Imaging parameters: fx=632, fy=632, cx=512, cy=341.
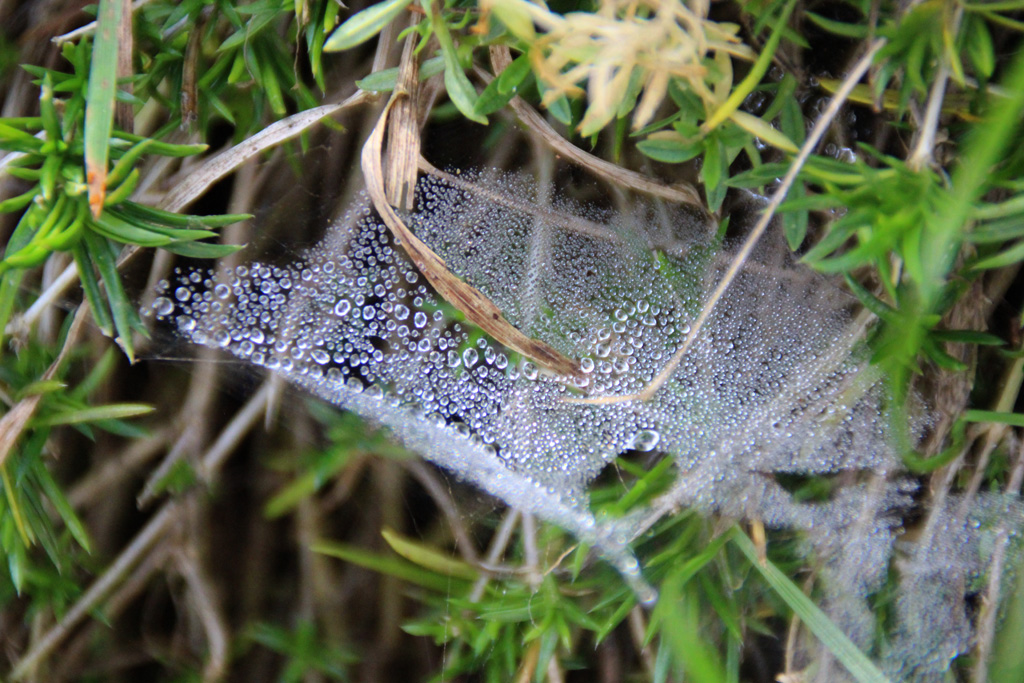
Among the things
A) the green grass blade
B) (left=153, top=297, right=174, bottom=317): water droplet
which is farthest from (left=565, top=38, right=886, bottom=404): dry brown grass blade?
(left=153, top=297, right=174, bottom=317): water droplet

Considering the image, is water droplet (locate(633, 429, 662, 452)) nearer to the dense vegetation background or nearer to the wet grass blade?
the dense vegetation background

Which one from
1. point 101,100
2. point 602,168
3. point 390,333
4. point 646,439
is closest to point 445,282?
point 390,333

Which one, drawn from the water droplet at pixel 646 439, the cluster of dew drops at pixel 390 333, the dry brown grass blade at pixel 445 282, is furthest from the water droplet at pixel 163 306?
the water droplet at pixel 646 439

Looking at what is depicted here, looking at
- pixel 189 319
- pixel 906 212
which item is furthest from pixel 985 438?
pixel 189 319

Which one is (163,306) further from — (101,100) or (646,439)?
(646,439)

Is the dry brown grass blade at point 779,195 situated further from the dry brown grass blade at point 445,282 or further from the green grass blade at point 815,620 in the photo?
the green grass blade at point 815,620

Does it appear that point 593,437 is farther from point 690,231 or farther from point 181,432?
point 181,432
